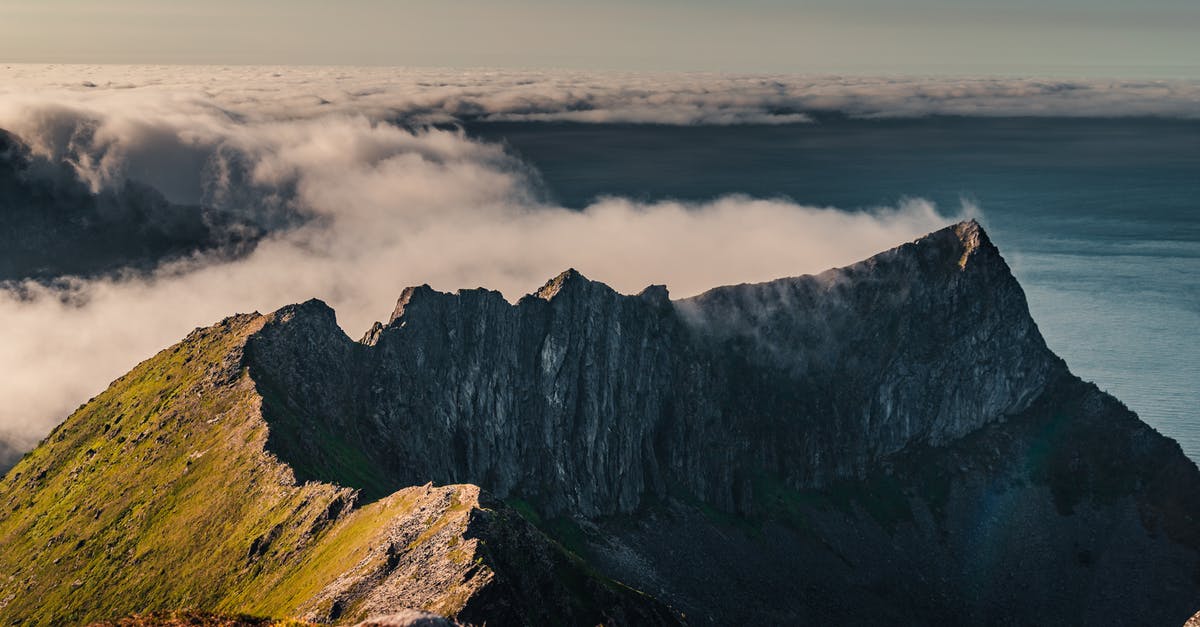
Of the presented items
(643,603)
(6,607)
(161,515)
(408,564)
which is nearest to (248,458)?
(161,515)

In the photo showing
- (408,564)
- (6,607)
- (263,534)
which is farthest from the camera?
(6,607)

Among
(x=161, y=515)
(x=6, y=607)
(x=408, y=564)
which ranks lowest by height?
(x=6, y=607)

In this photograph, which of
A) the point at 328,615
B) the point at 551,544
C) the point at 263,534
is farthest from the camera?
the point at 263,534

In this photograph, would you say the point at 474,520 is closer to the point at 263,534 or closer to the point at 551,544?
the point at 551,544

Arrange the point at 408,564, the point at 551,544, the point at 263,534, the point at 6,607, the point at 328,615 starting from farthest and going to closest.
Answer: the point at 6,607, the point at 263,534, the point at 551,544, the point at 408,564, the point at 328,615

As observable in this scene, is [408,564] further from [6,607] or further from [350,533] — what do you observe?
[6,607]

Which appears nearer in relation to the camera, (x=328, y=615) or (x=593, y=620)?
(x=328, y=615)

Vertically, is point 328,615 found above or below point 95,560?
above

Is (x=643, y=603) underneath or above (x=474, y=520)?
underneath

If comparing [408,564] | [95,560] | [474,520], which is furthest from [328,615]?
[95,560]
